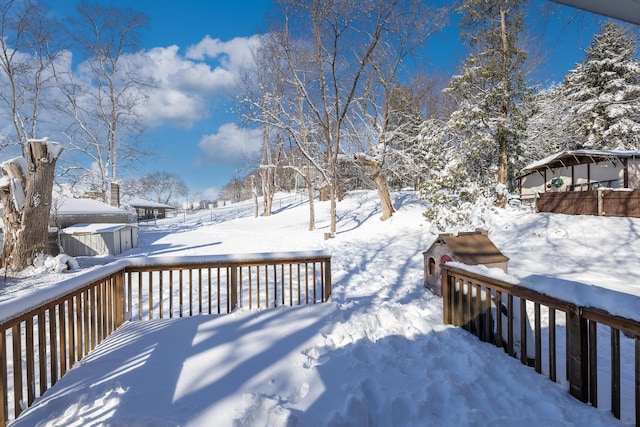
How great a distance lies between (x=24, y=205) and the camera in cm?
850

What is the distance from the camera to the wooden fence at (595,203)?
9.87 metres

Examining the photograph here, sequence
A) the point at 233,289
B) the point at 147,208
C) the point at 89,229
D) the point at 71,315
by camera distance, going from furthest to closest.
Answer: the point at 147,208, the point at 89,229, the point at 233,289, the point at 71,315

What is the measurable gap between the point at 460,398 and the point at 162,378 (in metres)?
2.24

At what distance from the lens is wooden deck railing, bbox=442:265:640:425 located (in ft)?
6.11

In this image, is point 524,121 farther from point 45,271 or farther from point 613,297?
point 45,271

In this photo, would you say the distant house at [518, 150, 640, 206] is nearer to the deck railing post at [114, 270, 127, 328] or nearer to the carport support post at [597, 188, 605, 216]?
the carport support post at [597, 188, 605, 216]

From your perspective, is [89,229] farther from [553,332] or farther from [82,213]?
[553,332]

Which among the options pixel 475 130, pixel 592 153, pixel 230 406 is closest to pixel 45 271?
pixel 230 406

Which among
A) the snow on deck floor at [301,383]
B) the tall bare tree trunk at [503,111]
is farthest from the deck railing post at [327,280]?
the tall bare tree trunk at [503,111]

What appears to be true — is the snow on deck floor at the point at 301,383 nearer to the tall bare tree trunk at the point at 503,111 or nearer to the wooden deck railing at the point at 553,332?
the wooden deck railing at the point at 553,332

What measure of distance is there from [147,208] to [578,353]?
41.6m

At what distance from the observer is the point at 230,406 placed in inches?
80.0

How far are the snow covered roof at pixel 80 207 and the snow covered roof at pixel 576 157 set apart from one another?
21682 mm

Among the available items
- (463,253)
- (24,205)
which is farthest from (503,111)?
(24,205)
